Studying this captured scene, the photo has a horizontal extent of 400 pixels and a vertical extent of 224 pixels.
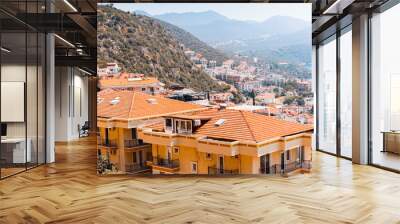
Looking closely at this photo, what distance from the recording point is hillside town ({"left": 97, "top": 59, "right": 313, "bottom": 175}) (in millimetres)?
6223

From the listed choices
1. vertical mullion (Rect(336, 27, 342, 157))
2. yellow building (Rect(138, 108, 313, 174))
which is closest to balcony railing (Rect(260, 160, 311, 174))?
yellow building (Rect(138, 108, 313, 174))

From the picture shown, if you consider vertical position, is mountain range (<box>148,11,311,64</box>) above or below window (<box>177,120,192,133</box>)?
above

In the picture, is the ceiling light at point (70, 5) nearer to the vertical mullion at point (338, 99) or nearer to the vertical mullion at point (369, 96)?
the vertical mullion at point (369, 96)

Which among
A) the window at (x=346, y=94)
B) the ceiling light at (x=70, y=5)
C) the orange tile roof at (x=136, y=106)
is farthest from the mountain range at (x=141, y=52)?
the window at (x=346, y=94)

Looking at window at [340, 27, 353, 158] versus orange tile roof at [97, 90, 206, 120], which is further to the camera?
window at [340, 27, 353, 158]

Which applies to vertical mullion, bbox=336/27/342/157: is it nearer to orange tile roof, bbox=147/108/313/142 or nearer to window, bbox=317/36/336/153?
window, bbox=317/36/336/153

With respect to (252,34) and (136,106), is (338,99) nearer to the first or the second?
(252,34)

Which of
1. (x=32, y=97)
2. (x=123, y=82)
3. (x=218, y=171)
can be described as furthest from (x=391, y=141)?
(x=32, y=97)

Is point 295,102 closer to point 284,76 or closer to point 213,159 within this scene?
point 284,76

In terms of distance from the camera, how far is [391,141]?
7.09m

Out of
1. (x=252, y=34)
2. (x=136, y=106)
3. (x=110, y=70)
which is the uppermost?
(x=252, y=34)

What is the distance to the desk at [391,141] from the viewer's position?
22.7ft

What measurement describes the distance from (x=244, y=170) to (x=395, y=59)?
3.49 meters

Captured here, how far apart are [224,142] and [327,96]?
503 centimetres
